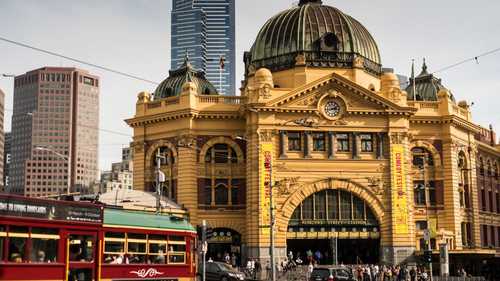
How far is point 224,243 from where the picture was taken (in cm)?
6669

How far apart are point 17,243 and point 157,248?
8113mm

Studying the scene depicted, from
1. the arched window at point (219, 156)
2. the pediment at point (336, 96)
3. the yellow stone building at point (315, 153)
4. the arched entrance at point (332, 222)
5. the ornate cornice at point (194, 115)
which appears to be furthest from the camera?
the arched window at point (219, 156)

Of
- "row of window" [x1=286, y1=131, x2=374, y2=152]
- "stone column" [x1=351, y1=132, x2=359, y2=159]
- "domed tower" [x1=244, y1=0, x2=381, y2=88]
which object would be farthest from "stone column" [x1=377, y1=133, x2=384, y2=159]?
"domed tower" [x1=244, y1=0, x2=381, y2=88]

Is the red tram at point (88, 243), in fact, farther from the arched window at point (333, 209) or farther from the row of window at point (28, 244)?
the arched window at point (333, 209)

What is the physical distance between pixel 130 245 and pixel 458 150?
49915mm

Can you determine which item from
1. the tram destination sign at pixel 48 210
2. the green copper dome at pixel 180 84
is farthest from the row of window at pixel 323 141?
the tram destination sign at pixel 48 210

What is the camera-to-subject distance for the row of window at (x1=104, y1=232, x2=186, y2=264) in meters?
29.5

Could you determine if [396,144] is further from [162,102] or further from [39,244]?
[39,244]

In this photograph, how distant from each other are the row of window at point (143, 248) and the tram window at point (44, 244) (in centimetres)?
280

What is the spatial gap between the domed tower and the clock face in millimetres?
5685

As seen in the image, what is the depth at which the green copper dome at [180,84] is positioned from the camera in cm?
7331

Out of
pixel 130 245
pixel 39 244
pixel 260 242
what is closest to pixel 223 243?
pixel 260 242

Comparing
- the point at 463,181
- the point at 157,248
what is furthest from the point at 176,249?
the point at 463,181

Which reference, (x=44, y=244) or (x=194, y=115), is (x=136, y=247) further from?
(x=194, y=115)
